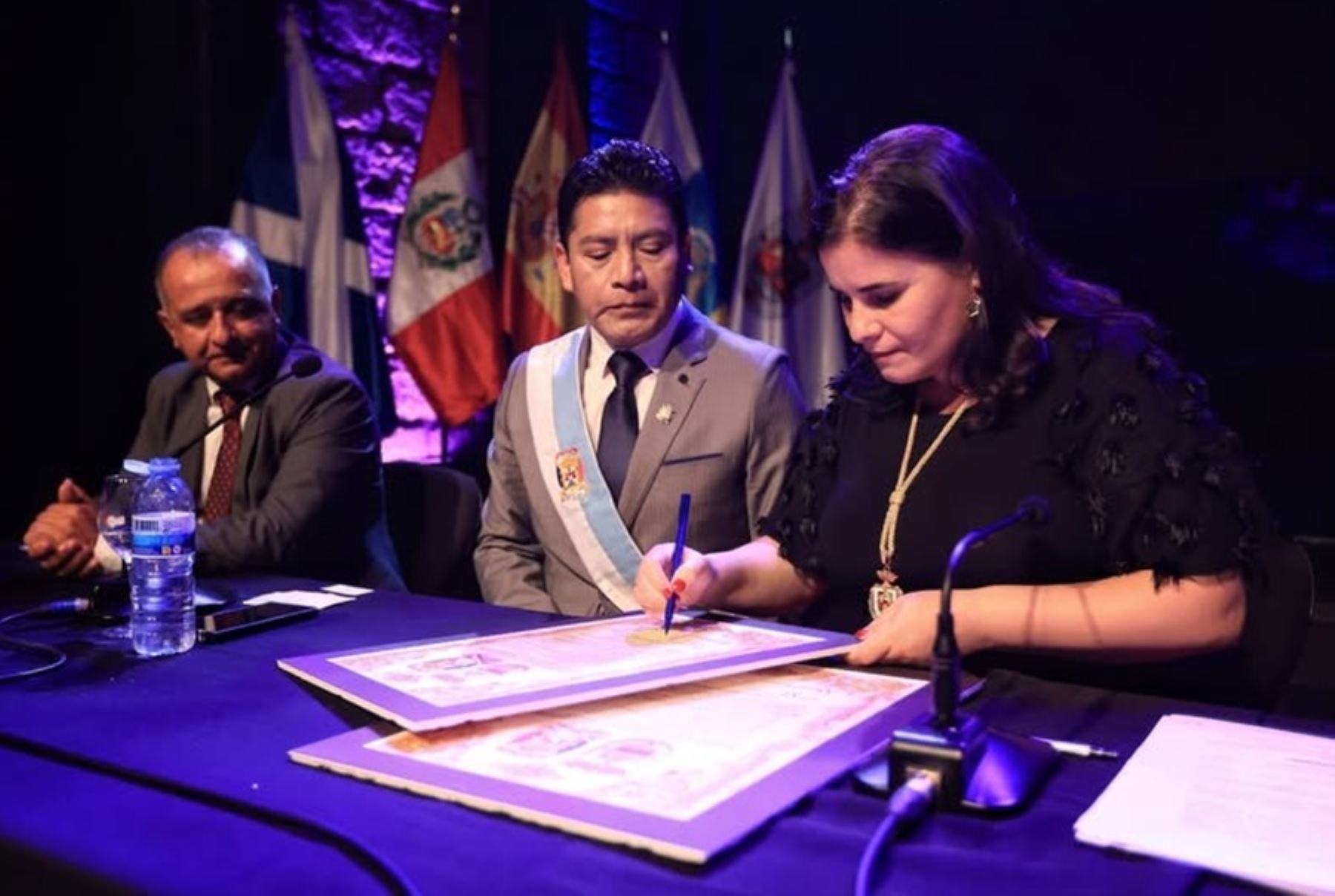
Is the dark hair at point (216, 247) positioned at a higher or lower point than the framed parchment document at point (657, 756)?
higher

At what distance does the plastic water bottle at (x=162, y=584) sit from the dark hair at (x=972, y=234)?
0.94 m

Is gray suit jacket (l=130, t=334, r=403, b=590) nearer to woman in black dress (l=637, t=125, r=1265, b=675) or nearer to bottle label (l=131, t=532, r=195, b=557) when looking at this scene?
bottle label (l=131, t=532, r=195, b=557)

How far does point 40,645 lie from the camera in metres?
1.42

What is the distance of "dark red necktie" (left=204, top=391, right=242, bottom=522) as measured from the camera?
2416mm

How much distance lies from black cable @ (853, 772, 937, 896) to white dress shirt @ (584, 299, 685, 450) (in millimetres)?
1343

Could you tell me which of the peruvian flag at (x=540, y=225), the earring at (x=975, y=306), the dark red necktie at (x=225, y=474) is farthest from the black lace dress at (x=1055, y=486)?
the peruvian flag at (x=540, y=225)

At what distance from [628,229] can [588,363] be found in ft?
0.95

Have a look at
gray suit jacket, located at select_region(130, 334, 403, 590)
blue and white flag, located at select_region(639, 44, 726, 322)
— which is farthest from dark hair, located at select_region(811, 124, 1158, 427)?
blue and white flag, located at select_region(639, 44, 726, 322)

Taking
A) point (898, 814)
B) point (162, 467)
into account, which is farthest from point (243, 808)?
point (162, 467)

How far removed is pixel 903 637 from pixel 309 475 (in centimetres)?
150

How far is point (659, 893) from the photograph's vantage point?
2.28 ft

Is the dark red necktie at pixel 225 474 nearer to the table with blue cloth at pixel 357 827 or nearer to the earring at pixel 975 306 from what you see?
the table with blue cloth at pixel 357 827

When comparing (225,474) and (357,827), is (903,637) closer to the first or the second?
(357,827)

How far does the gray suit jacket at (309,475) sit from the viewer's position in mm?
2242
